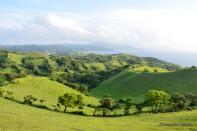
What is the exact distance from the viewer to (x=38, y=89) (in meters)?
158

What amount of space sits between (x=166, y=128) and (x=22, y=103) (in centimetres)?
5807

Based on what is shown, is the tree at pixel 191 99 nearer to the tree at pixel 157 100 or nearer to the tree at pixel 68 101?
the tree at pixel 157 100

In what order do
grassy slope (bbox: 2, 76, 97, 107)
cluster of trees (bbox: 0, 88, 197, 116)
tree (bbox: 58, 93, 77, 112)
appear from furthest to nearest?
grassy slope (bbox: 2, 76, 97, 107) < cluster of trees (bbox: 0, 88, 197, 116) < tree (bbox: 58, 93, 77, 112)

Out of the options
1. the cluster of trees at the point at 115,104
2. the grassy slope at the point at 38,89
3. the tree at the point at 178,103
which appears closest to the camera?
the cluster of trees at the point at 115,104

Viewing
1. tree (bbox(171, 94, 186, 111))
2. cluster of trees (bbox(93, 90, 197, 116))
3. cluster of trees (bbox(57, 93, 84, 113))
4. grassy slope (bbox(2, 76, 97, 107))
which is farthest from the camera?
grassy slope (bbox(2, 76, 97, 107))

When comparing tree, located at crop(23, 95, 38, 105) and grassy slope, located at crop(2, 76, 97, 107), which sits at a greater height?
grassy slope, located at crop(2, 76, 97, 107)

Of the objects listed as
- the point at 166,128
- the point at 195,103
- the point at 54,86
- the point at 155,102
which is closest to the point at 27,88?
the point at 54,86

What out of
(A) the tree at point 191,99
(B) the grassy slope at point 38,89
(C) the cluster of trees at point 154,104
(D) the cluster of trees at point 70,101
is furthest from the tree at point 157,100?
(B) the grassy slope at point 38,89

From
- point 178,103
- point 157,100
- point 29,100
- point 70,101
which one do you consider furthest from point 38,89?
point 178,103

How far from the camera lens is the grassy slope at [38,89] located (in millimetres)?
145625

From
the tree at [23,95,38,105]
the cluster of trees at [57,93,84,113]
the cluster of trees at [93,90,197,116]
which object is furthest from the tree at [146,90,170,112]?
the tree at [23,95,38,105]

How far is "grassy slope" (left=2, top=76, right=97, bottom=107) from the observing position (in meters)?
146

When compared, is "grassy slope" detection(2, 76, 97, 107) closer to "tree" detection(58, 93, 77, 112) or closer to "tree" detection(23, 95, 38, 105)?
"tree" detection(23, 95, 38, 105)

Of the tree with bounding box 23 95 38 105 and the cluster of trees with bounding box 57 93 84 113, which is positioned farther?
the cluster of trees with bounding box 57 93 84 113
